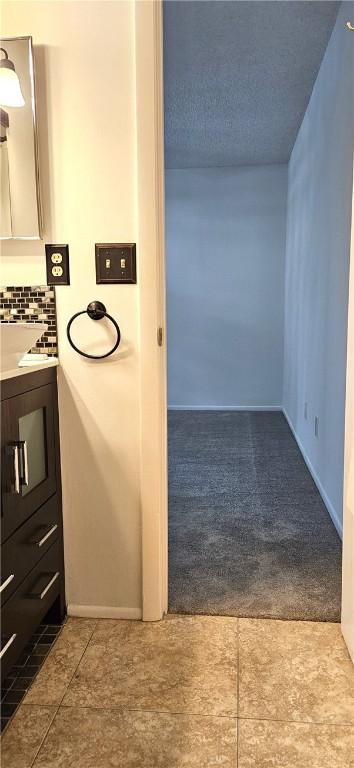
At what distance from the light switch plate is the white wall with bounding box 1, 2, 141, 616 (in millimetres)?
28

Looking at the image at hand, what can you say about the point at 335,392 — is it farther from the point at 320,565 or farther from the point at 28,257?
the point at 28,257

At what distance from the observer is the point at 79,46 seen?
5.17ft

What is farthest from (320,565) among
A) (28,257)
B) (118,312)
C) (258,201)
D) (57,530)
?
(258,201)

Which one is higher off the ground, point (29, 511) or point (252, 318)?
point (252, 318)

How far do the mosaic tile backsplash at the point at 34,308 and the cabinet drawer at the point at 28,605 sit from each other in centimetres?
63

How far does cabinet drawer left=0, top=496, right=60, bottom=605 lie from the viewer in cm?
131

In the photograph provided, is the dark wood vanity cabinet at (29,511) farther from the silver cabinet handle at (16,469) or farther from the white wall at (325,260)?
the white wall at (325,260)

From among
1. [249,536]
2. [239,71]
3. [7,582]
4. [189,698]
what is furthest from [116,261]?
[239,71]

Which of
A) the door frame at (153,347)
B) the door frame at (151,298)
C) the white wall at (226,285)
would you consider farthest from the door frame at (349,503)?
the white wall at (226,285)

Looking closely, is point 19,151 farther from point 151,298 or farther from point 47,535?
point 47,535

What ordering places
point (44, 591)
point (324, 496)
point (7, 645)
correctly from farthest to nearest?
point (324, 496) → point (44, 591) → point (7, 645)

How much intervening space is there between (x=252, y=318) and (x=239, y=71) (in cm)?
256

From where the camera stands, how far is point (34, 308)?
1.68m

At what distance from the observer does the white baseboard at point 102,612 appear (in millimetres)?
1762
